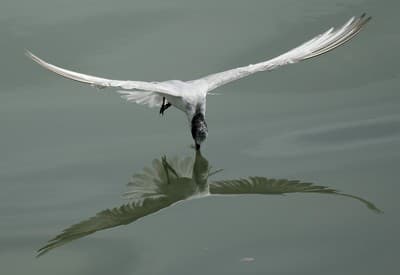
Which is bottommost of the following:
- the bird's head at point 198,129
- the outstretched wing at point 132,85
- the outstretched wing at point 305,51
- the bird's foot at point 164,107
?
the bird's head at point 198,129

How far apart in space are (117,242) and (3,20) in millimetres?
2365

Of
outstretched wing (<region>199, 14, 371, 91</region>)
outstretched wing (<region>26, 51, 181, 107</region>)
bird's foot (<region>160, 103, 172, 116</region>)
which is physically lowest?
bird's foot (<region>160, 103, 172, 116</region>)

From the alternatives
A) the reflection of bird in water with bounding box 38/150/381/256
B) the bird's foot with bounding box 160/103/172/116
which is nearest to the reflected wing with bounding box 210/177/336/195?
the reflection of bird in water with bounding box 38/150/381/256

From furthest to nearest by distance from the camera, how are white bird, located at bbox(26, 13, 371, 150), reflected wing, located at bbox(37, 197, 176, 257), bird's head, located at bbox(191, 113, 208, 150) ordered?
bird's head, located at bbox(191, 113, 208, 150) → white bird, located at bbox(26, 13, 371, 150) → reflected wing, located at bbox(37, 197, 176, 257)

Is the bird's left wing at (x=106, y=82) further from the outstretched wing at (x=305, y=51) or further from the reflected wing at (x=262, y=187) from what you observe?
the reflected wing at (x=262, y=187)

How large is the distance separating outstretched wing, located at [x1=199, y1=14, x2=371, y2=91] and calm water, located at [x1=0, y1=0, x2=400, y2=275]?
177 millimetres

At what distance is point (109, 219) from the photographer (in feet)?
14.6

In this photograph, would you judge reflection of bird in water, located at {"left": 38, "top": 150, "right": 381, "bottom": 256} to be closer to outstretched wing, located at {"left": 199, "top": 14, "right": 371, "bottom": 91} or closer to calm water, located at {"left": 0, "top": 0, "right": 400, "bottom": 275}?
calm water, located at {"left": 0, "top": 0, "right": 400, "bottom": 275}

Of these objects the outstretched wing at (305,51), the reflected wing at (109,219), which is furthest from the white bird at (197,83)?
the reflected wing at (109,219)

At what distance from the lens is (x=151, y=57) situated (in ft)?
19.4

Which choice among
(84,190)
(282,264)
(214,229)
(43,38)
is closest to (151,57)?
(43,38)

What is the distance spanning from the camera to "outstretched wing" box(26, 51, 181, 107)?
4699mm

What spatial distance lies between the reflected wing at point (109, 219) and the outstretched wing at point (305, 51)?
0.91 metres

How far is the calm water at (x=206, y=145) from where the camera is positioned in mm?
4129
